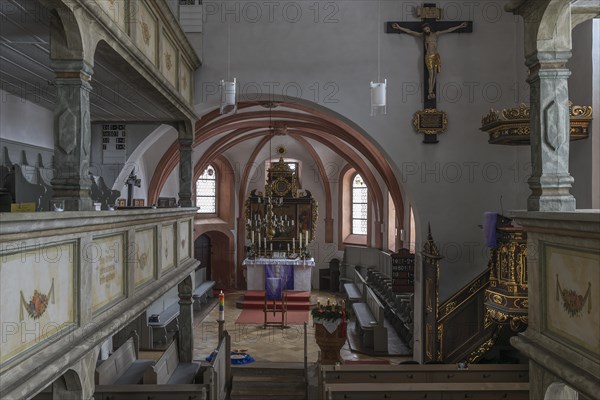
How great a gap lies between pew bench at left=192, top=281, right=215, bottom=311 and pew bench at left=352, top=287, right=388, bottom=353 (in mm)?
5245

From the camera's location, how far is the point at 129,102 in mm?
8211

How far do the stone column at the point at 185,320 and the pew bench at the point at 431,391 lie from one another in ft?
12.8

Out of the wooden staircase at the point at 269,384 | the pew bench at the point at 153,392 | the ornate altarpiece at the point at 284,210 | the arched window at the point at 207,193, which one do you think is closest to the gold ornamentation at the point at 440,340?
the wooden staircase at the point at 269,384

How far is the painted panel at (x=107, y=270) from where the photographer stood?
4372 millimetres

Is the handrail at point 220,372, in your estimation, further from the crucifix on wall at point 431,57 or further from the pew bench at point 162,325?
the crucifix on wall at point 431,57

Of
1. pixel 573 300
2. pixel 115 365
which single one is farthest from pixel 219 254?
pixel 573 300

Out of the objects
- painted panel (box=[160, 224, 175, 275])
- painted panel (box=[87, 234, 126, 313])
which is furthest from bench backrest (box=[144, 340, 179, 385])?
painted panel (box=[87, 234, 126, 313])

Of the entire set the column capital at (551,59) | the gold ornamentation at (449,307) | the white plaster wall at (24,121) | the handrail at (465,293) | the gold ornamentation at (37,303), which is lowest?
the gold ornamentation at (449,307)

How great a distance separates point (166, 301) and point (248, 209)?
5321mm

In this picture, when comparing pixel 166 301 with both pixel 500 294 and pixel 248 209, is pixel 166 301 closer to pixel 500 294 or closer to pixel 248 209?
pixel 248 209

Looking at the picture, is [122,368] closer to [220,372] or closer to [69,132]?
[220,372]

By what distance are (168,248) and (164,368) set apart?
192 cm

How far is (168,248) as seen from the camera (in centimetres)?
761

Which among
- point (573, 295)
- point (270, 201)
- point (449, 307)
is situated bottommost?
point (449, 307)
